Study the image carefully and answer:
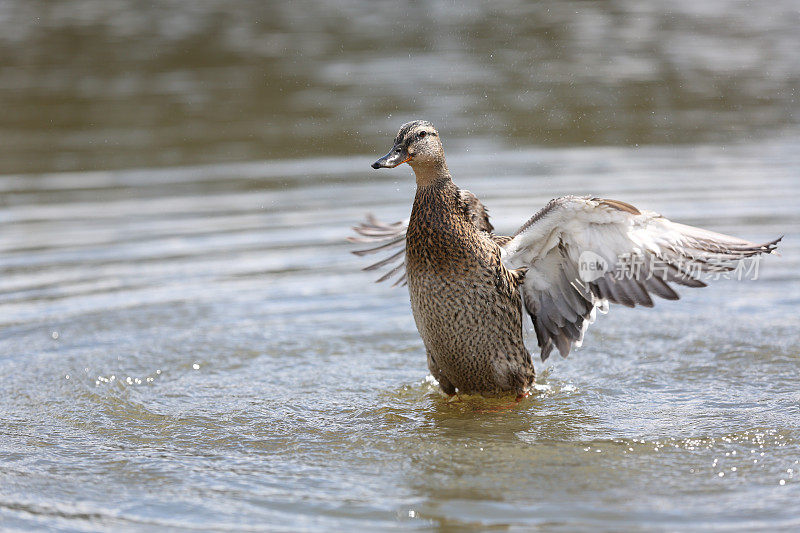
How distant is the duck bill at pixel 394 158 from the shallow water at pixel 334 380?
1.51m

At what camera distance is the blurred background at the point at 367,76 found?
44.1ft

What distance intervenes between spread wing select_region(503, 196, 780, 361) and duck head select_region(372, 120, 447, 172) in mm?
708

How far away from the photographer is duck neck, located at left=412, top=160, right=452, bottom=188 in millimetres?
6477

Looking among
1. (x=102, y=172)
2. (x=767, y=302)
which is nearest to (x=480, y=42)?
(x=102, y=172)

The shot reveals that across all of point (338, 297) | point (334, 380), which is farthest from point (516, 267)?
point (338, 297)

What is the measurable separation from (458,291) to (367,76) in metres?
9.54

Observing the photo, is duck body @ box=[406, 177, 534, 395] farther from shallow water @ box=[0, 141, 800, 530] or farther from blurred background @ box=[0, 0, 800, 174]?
blurred background @ box=[0, 0, 800, 174]

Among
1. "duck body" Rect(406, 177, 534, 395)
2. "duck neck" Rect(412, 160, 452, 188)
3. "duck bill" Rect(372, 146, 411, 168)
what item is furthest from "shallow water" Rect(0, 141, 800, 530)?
"duck bill" Rect(372, 146, 411, 168)

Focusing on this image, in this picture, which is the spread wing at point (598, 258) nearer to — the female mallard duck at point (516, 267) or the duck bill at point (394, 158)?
the female mallard duck at point (516, 267)

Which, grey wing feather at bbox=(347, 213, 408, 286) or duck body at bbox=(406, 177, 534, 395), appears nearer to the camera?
duck body at bbox=(406, 177, 534, 395)

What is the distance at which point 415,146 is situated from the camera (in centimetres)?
631

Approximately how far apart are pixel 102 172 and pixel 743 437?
8753mm

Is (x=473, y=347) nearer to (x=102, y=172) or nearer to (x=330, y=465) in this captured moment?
(x=330, y=465)

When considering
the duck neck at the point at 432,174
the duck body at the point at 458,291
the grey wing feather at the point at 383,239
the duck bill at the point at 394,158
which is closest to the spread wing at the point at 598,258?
the duck body at the point at 458,291
